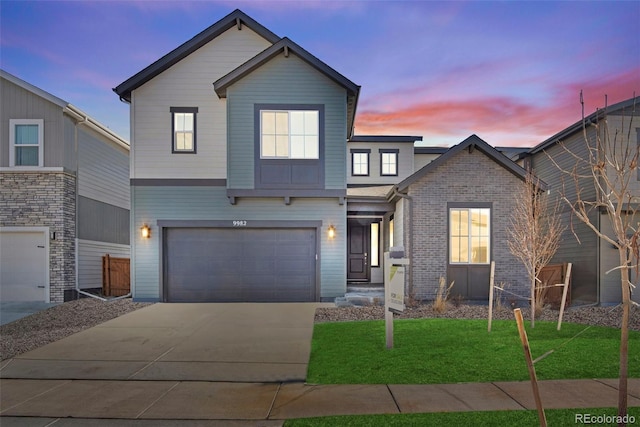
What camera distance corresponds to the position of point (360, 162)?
20.9 metres

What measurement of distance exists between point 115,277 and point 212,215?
5.37 m

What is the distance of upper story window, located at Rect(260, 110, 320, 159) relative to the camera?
42.9 ft

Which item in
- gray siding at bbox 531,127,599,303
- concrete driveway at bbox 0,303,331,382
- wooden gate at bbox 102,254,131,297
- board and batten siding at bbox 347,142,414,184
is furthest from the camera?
board and batten siding at bbox 347,142,414,184

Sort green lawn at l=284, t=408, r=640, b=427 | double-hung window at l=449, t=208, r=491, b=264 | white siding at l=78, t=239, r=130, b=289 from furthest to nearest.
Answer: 1. white siding at l=78, t=239, r=130, b=289
2. double-hung window at l=449, t=208, r=491, b=264
3. green lawn at l=284, t=408, r=640, b=427

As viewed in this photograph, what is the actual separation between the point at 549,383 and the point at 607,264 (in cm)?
1027

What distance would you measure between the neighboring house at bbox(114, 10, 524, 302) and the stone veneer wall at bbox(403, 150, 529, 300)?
0.03 meters

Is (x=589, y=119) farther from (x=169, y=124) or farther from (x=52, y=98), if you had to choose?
(x=52, y=98)

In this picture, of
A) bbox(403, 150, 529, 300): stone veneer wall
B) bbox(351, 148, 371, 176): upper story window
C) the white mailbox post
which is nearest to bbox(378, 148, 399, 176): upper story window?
bbox(351, 148, 371, 176): upper story window

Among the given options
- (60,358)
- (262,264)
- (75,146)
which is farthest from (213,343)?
(75,146)

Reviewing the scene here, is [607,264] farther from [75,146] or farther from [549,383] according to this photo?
[75,146]

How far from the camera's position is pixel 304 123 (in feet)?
43.1

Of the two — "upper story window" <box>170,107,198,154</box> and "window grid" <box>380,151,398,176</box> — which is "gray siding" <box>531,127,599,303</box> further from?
"upper story window" <box>170,107,198,154</box>

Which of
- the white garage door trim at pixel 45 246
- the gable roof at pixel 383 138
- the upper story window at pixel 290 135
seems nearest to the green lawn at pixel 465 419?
the upper story window at pixel 290 135

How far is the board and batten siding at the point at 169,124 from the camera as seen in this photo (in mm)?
13445
